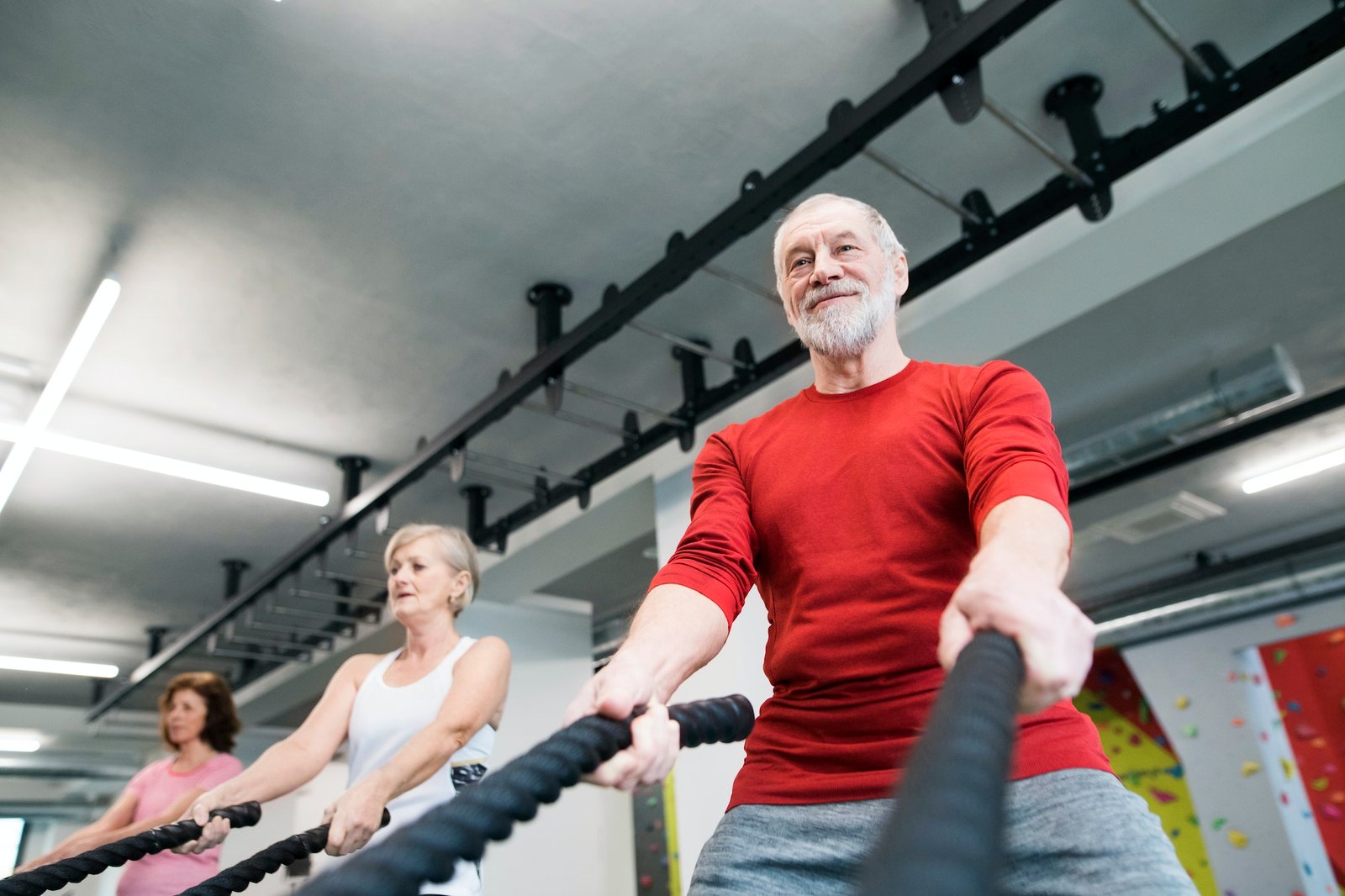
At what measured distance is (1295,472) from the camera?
557 cm

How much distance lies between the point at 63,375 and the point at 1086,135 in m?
3.51

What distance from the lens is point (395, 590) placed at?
224cm

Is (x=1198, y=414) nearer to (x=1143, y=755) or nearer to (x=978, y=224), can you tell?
(x=978, y=224)

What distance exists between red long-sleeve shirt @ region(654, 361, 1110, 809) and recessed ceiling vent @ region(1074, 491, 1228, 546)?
533 cm

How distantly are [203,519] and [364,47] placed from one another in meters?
3.89

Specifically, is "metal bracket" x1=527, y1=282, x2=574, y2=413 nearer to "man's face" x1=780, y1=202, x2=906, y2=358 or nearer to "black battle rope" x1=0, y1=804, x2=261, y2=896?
"black battle rope" x1=0, y1=804, x2=261, y2=896

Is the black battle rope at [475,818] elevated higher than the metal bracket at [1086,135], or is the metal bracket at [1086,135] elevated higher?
the metal bracket at [1086,135]

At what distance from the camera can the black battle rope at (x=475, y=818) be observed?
53 centimetres

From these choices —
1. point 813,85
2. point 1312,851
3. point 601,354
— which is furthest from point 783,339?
point 1312,851

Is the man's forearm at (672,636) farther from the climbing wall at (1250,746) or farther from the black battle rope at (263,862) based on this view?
the climbing wall at (1250,746)

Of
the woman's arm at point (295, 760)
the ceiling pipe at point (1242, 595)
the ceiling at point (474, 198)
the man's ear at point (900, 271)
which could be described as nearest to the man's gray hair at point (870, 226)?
the man's ear at point (900, 271)

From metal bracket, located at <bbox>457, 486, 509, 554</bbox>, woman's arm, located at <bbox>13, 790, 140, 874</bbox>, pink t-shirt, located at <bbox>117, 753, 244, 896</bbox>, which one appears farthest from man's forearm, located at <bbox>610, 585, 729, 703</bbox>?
metal bracket, located at <bbox>457, 486, 509, 554</bbox>

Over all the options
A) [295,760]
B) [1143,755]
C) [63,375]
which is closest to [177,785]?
[295,760]

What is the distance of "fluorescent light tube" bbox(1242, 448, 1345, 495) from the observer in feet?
17.8
